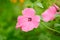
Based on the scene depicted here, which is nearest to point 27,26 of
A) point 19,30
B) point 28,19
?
point 28,19

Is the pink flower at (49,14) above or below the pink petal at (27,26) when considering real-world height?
above

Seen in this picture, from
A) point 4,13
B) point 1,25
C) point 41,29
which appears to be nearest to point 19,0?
point 4,13

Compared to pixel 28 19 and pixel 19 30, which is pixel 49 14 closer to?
pixel 28 19

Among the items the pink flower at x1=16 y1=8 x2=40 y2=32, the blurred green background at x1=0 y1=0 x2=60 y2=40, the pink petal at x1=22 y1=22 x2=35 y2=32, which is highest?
the pink flower at x1=16 y1=8 x2=40 y2=32

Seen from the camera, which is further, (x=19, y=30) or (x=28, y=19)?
(x=19, y=30)

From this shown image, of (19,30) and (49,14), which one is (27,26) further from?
(19,30)

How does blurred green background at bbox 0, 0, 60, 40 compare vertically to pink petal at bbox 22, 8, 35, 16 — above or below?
below

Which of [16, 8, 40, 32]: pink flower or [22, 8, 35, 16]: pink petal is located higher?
[22, 8, 35, 16]: pink petal

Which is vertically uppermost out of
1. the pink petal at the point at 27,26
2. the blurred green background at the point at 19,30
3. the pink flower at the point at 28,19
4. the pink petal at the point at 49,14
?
the pink petal at the point at 49,14

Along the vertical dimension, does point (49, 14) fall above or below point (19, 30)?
above
